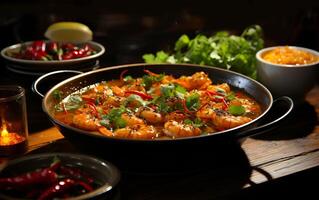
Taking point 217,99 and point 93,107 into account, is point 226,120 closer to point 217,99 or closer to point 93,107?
point 217,99

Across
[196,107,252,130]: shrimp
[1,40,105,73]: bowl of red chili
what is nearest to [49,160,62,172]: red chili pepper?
[196,107,252,130]: shrimp

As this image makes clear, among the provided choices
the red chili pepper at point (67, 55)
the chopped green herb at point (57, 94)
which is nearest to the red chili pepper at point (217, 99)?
the chopped green herb at point (57, 94)

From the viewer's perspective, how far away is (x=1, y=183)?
4.67ft

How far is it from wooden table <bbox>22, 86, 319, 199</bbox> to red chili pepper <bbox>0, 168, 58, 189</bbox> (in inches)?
12.6

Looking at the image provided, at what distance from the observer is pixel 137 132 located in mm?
1672

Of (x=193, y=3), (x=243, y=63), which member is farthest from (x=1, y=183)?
(x=193, y=3)

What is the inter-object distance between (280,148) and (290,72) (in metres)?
0.52

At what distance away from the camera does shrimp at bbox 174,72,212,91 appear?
7.06 ft

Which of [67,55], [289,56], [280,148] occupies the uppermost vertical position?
[289,56]

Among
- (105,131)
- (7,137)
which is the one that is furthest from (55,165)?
(7,137)

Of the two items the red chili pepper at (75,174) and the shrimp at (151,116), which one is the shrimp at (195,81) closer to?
the shrimp at (151,116)

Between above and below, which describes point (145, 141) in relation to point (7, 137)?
above

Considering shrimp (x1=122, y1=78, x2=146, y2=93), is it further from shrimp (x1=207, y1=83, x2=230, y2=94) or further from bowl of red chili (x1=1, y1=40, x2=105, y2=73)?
bowl of red chili (x1=1, y1=40, x2=105, y2=73)

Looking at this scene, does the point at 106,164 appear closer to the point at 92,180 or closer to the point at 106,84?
the point at 92,180
